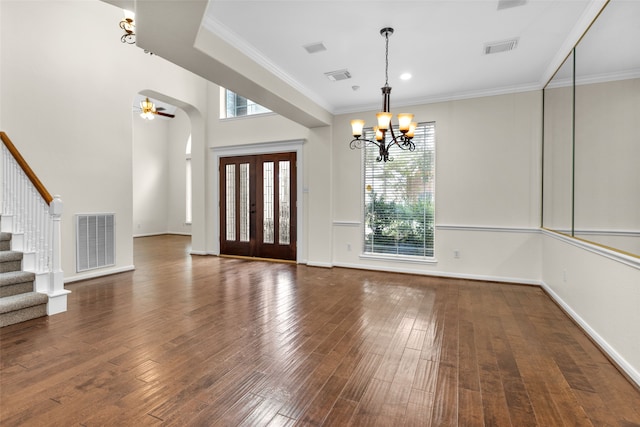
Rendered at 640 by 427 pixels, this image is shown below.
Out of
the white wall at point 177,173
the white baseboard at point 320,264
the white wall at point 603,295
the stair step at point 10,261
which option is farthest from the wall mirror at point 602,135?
the white wall at point 177,173

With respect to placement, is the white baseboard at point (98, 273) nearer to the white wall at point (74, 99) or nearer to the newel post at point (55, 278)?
the white wall at point (74, 99)

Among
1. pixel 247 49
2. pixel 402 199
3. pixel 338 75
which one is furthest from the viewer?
pixel 402 199

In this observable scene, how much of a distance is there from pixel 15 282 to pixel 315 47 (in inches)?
165

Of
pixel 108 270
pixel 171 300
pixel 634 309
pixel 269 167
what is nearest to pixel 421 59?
pixel 634 309

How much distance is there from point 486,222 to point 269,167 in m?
4.26

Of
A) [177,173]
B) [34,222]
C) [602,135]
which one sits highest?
[177,173]

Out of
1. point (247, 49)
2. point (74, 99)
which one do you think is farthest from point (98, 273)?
point (247, 49)

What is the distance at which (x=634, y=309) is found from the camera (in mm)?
2320

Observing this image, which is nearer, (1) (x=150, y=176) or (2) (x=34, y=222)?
(2) (x=34, y=222)

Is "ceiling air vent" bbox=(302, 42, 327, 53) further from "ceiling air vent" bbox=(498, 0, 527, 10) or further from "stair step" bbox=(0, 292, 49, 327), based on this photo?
"stair step" bbox=(0, 292, 49, 327)

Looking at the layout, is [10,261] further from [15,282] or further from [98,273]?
[98,273]

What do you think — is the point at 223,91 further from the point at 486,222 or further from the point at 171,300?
the point at 486,222

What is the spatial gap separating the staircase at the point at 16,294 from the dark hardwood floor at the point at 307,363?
0.47 feet

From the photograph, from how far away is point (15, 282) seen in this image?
3.43 meters
